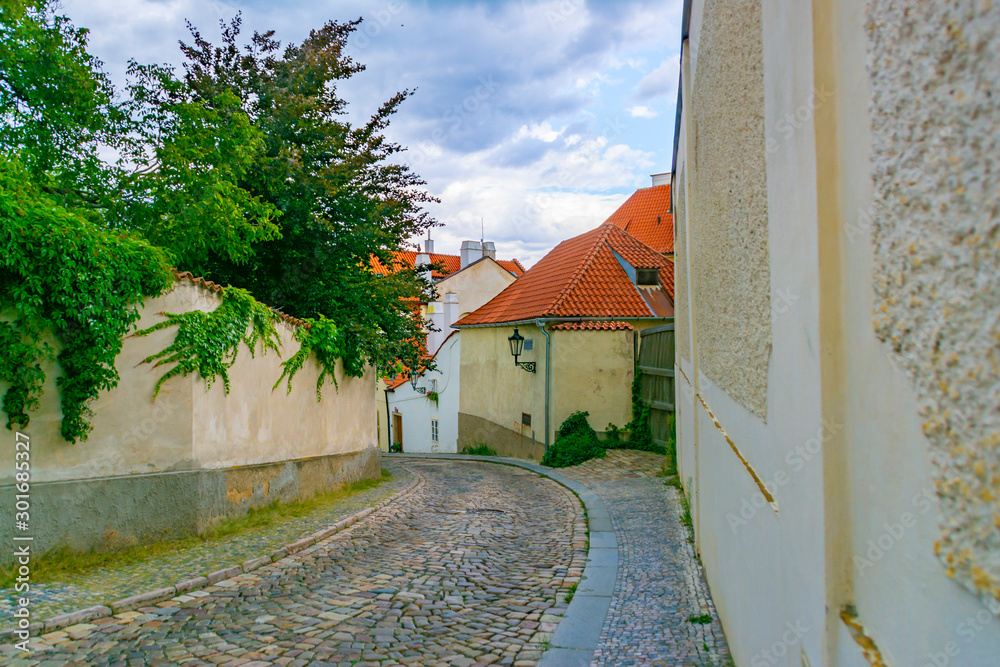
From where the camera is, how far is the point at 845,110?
1.53 metres

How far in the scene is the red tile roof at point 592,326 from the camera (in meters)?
16.3

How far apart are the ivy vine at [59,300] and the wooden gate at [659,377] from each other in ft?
32.0

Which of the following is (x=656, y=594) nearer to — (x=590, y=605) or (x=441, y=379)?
(x=590, y=605)

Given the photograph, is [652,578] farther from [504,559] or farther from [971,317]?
[971,317]

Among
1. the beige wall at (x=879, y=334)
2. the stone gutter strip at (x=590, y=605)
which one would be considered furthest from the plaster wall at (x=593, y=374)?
the beige wall at (x=879, y=334)

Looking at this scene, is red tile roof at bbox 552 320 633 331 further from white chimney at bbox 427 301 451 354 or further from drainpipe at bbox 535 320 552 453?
white chimney at bbox 427 301 451 354

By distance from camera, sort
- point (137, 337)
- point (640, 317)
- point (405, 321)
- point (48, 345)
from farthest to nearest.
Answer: point (640, 317), point (405, 321), point (137, 337), point (48, 345)

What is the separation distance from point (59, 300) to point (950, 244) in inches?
267

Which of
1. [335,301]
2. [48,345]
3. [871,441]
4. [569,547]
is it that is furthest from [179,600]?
[335,301]

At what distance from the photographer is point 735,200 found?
3357mm

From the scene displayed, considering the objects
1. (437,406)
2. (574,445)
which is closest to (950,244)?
(574,445)

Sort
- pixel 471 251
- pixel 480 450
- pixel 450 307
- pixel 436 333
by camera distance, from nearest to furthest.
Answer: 1. pixel 480 450
2. pixel 450 307
3. pixel 436 333
4. pixel 471 251

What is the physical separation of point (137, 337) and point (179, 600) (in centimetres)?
287

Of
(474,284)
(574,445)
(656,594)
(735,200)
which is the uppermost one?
(474,284)
